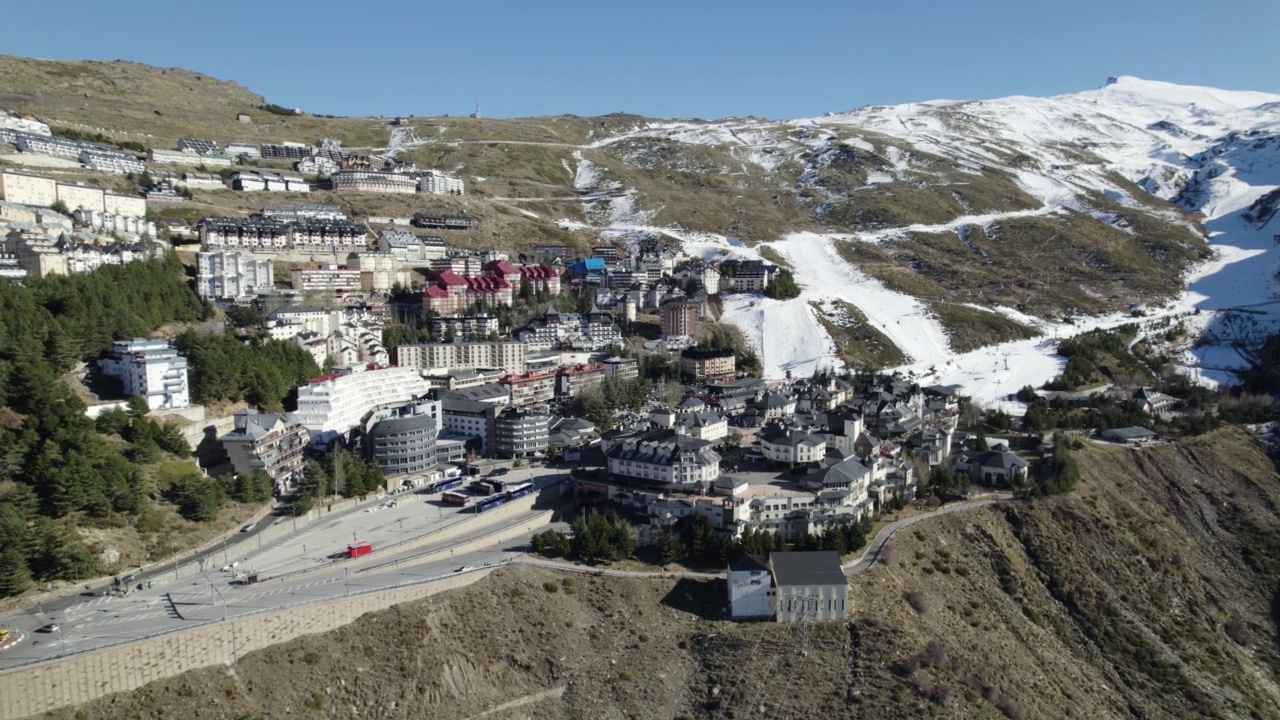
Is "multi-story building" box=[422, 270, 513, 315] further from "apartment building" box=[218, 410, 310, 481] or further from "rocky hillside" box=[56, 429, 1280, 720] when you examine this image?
"rocky hillside" box=[56, 429, 1280, 720]

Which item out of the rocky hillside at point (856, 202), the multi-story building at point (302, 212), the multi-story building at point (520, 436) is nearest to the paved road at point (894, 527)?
the multi-story building at point (520, 436)

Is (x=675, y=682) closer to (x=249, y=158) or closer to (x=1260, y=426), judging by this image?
(x=1260, y=426)

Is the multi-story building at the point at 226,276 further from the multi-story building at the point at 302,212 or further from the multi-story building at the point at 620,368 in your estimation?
the multi-story building at the point at 620,368

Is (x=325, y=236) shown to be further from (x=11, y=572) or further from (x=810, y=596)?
(x=810, y=596)

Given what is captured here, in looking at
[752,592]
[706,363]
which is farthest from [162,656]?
[706,363]

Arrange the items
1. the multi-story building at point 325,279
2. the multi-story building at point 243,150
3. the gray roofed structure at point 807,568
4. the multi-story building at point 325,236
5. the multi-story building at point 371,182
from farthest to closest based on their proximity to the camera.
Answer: the multi-story building at point 243,150
the multi-story building at point 371,182
the multi-story building at point 325,236
the multi-story building at point 325,279
the gray roofed structure at point 807,568

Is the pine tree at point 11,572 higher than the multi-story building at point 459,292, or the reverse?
the multi-story building at point 459,292

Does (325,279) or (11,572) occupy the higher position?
(325,279)
